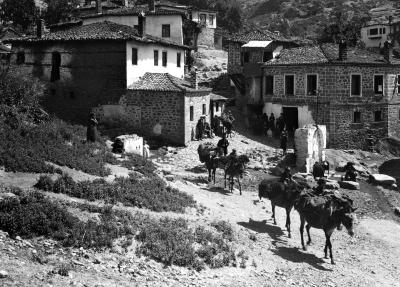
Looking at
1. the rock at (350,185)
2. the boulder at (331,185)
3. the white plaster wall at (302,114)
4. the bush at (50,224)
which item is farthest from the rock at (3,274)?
the white plaster wall at (302,114)

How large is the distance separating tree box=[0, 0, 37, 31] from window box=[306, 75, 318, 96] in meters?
34.4

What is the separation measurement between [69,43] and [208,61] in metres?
25.8

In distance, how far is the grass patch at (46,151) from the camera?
1831 cm

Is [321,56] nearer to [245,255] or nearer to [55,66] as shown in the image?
[55,66]

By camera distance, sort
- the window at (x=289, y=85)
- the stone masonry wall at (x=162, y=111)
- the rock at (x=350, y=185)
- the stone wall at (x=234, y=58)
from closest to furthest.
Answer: the rock at (x=350, y=185) → the stone masonry wall at (x=162, y=111) → the window at (x=289, y=85) → the stone wall at (x=234, y=58)

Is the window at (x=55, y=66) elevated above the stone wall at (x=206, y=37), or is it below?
below

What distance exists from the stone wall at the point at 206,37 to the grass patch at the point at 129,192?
46230 mm

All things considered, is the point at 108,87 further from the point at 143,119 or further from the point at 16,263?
the point at 16,263

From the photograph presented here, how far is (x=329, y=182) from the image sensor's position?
90.4 feet

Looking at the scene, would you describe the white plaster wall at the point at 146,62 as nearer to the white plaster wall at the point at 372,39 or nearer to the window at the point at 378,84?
the window at the point at 378,84

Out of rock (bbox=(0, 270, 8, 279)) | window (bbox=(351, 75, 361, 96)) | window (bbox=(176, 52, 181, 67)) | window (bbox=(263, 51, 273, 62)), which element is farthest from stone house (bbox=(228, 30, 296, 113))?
rock (bbox=(0, 270, 8, 279))

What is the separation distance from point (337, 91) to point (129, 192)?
996 inches

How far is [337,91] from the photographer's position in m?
Result: 40.1

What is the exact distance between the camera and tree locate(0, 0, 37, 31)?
59969 mm
